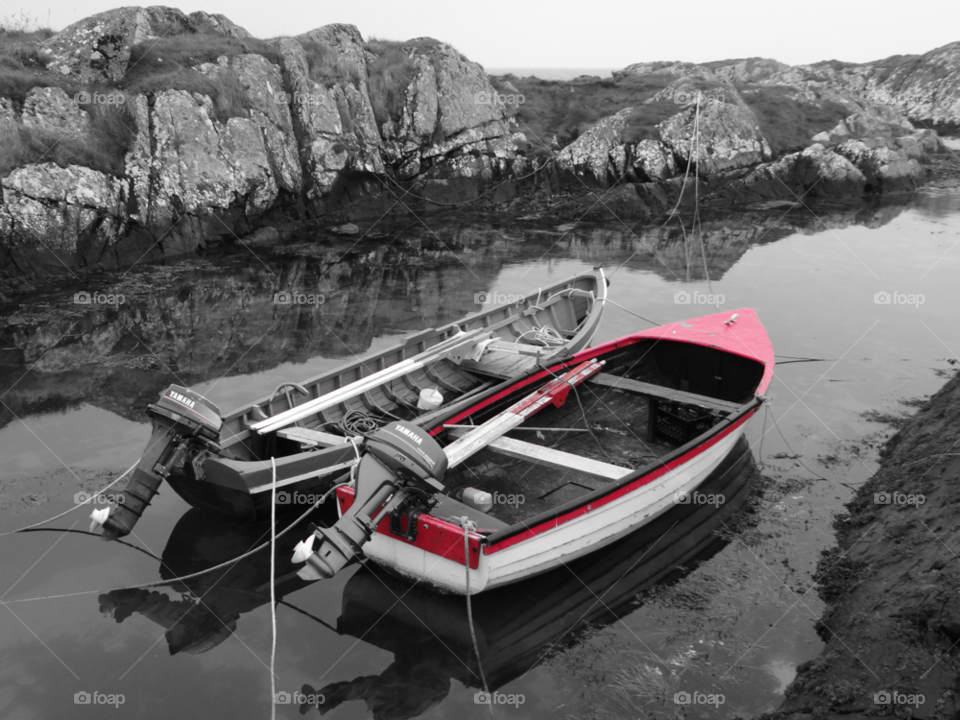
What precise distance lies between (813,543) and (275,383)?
9.60 m

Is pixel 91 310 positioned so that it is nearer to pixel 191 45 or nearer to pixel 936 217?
pixel 191 45

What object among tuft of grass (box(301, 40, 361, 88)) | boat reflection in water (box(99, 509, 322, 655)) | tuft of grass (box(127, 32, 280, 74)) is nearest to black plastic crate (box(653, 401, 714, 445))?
boat reflection in water (box(99, 509, 322, 655))

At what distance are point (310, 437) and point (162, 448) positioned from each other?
192 centimetres

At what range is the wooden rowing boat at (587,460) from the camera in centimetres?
686

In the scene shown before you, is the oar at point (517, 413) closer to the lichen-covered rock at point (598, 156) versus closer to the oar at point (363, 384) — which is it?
the oar at point (363, 384)

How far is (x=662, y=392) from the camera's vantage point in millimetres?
10086

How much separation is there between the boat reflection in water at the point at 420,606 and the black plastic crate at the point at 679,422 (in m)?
1.70

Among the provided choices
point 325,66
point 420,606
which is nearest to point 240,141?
point 325,66

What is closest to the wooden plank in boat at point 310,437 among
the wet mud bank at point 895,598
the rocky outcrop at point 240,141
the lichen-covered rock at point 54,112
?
the wet mud bank at point 895,598

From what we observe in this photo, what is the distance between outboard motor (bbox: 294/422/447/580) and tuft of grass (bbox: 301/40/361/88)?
26.2 m

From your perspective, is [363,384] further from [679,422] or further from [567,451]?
[679,422]

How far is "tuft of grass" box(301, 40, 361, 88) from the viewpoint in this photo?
2895 cm

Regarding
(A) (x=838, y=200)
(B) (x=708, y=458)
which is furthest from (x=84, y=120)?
(A) (x=838, y=200)

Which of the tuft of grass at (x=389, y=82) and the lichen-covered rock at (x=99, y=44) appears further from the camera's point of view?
the tuft of grass at (x=389, y=82)
